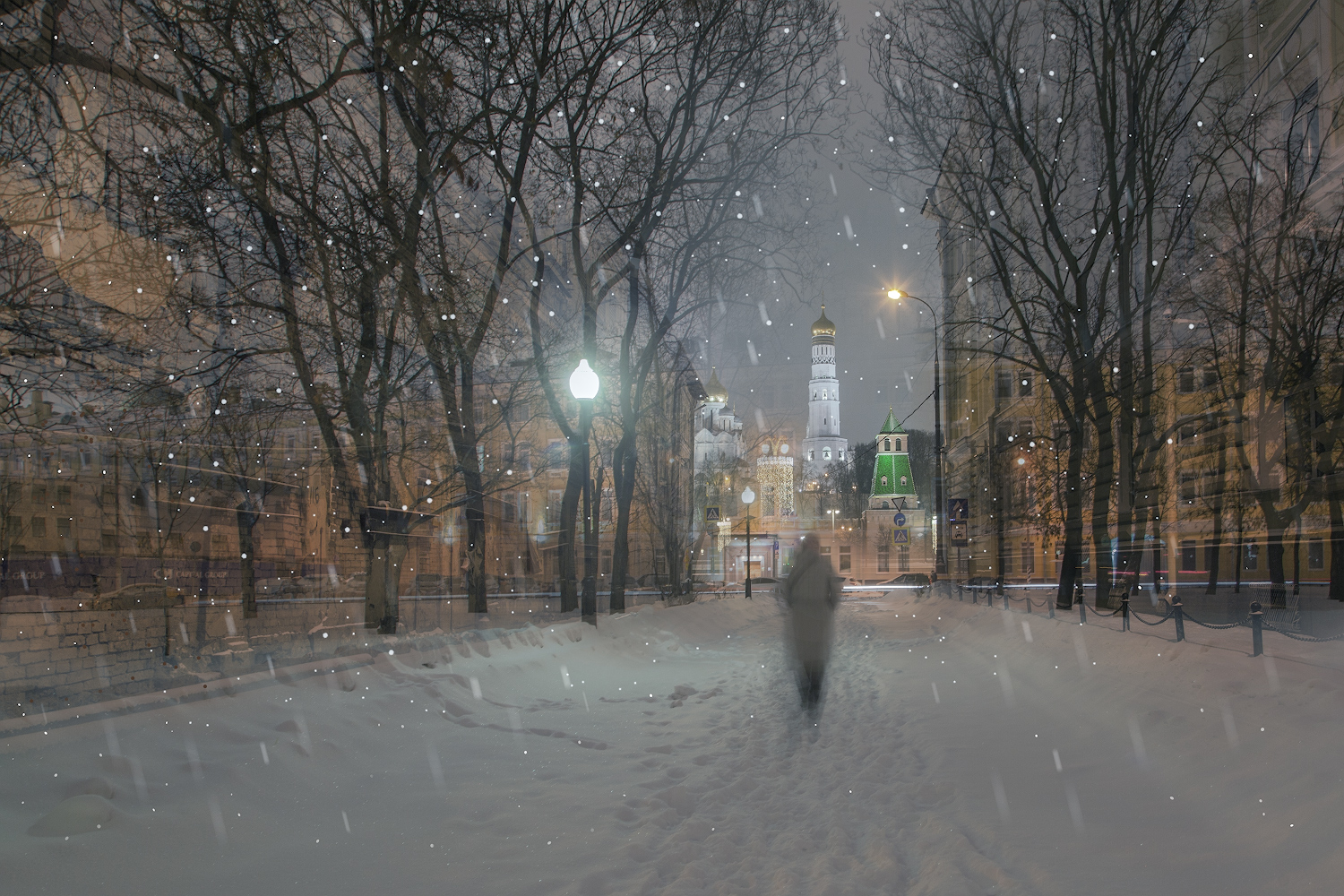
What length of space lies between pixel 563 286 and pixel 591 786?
12685 millimetres

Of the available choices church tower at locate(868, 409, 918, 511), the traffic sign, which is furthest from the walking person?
church tower at locate(868, 409, 918, 511)

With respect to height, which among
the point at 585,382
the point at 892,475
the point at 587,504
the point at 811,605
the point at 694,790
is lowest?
the point at 694,790

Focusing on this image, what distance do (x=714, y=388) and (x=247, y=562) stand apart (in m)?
33.6

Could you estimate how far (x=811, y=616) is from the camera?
8594mm

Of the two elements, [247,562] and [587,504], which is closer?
[247,562]

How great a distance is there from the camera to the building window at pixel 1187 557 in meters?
18.9

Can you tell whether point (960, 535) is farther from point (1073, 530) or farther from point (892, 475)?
point (892, 475)

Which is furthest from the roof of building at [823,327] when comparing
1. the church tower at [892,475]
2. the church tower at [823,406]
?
the church tower at [892,475]

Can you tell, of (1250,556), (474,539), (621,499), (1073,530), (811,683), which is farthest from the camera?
(621,499)

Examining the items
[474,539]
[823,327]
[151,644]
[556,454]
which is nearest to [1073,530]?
[556,454]

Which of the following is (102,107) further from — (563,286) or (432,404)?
(563,286)

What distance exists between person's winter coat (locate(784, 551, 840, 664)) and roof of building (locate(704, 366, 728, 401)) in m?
18.6

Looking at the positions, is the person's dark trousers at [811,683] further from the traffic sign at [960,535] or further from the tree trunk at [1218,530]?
the traffic sign at [960,535]

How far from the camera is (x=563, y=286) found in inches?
669
